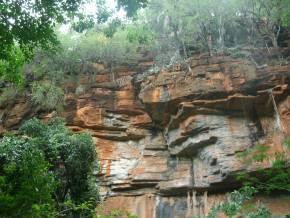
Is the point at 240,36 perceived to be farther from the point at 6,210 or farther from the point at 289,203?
the point at 6,210

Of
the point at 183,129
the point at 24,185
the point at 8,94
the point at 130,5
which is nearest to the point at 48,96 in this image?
the point at 8,94

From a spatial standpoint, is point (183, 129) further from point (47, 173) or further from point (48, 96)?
point (47, 173)

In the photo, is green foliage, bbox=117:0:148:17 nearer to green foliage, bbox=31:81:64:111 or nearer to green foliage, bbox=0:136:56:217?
green foliage, bbox=0:136:56:217

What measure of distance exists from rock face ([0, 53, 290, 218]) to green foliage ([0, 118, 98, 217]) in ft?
11.9

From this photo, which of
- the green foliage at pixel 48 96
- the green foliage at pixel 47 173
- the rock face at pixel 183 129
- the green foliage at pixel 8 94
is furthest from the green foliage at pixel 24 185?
the green foliage at pixel 8 94

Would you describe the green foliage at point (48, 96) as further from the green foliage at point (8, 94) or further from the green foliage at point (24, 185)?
the green foliage at point (24, 185)

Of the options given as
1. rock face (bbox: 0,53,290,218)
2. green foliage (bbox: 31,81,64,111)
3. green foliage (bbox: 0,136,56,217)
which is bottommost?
green foliage (bbox: 0,136,56,217)

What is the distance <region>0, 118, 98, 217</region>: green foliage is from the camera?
8.82 m

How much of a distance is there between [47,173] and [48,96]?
9.11m

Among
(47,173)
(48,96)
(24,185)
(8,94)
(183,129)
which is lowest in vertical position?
(24,185)

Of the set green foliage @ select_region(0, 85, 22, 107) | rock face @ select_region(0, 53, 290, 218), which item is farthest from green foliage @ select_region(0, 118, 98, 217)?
green foliage @ select_region(0, 85, 22, 107)

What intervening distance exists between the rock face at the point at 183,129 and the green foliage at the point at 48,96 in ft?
1.84

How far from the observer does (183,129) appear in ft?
57.5

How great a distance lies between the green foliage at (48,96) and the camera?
1947 cm
